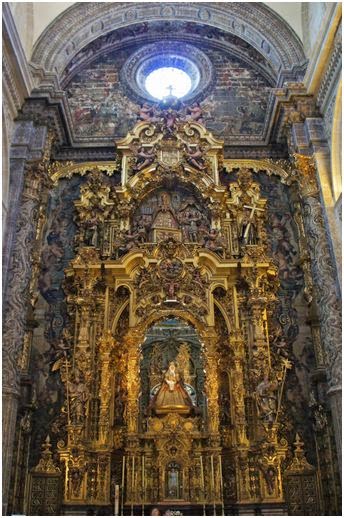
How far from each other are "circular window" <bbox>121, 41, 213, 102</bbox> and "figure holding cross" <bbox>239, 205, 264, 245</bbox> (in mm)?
3863

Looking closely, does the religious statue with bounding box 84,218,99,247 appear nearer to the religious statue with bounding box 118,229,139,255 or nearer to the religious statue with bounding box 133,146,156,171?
the religious statue with bounding box 118,229,139,255

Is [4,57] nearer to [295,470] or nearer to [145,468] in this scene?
[145,468]

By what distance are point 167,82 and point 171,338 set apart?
703cm

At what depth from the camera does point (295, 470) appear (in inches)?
350

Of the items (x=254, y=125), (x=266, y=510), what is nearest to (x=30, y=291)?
(x=266, y=510)

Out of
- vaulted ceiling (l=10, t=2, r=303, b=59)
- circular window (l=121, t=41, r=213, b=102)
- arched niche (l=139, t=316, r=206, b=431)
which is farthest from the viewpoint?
circular window (l=121, t=41, r=213, b=102)

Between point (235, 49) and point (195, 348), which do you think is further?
point (235, 49)

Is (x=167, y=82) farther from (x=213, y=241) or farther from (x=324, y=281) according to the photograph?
(x=324, y=281)

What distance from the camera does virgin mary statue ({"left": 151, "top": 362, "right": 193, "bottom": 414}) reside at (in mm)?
9125

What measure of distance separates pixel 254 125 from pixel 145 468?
818cm

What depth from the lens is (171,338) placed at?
32.4 ft

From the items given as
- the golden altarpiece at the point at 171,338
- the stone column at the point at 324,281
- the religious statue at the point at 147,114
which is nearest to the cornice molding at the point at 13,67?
the golden altarpiece at the point at 171,338

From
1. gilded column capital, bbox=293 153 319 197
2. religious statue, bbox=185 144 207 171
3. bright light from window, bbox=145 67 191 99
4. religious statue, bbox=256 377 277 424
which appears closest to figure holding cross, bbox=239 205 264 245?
gilded column capital, bbox=293 153 319 197

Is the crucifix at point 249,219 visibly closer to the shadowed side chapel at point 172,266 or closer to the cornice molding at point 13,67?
the shadowed side chapel at point 172,266
